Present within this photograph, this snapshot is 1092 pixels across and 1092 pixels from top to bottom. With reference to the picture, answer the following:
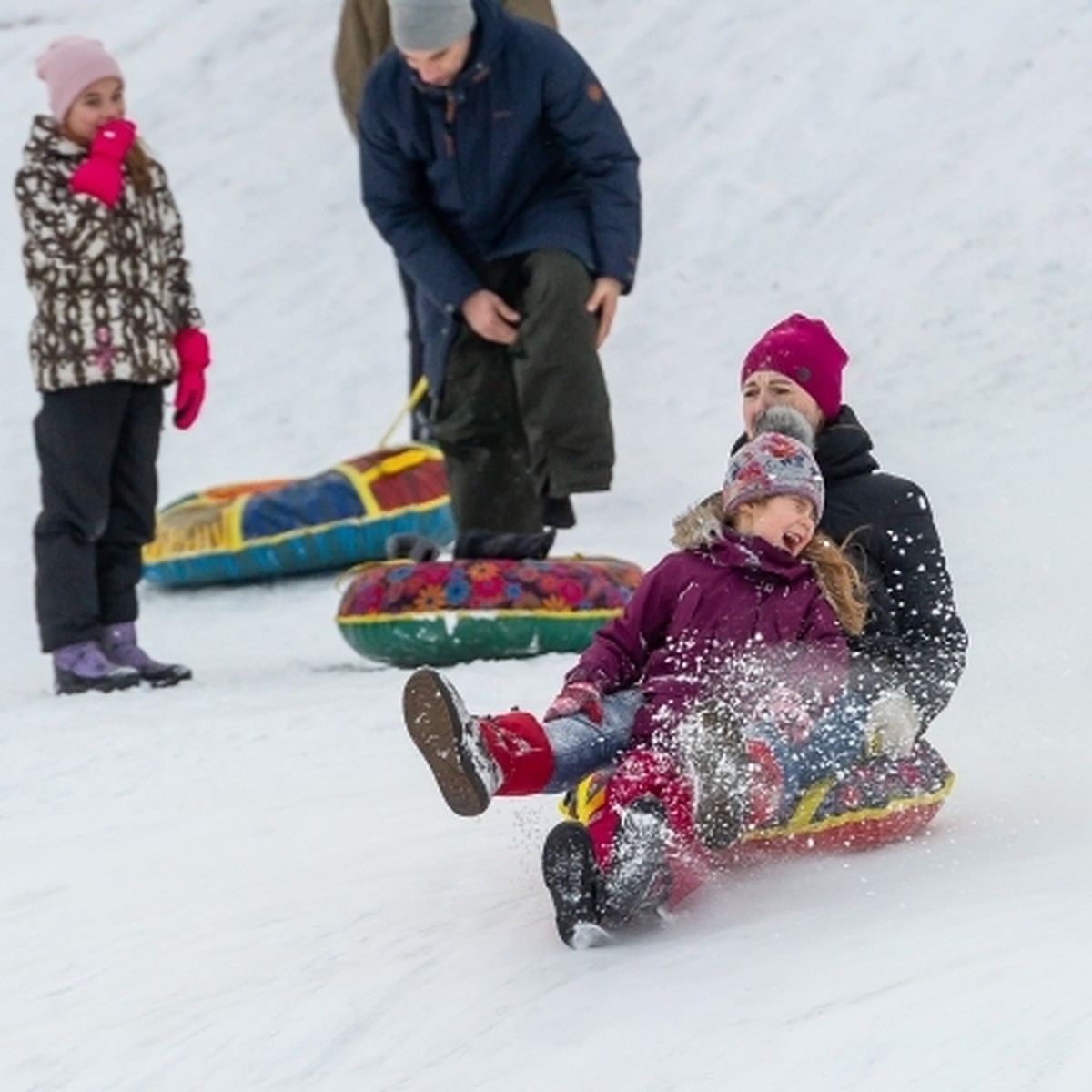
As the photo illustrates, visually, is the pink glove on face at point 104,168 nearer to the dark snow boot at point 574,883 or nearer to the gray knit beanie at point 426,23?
the gray knit beanie at point 426,23

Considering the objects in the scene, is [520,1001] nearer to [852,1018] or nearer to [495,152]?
[852,1018]

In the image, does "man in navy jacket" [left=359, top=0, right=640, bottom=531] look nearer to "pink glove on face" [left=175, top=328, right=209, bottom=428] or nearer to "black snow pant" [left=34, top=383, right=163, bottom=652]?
"pink glove on face" [left=175, top=328, right=209, bottom=428]

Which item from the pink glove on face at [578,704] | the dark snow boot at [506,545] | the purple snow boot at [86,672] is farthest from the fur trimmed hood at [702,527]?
the purple snow boot at [86,672]

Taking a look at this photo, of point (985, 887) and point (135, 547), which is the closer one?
point (985, 887)

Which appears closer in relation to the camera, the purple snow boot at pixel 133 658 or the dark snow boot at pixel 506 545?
the purple snow boot at pixel 133 658

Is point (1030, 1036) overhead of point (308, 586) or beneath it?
overhead

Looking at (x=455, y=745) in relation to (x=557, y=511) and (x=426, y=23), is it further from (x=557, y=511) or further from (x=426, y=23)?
(x=557, y=511)

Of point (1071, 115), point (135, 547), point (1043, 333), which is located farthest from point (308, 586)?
point (1071, 115)

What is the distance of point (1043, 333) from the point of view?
10.3 meters

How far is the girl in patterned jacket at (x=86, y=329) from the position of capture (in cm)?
685

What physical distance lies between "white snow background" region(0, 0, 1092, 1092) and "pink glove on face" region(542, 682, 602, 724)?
30 centimetres

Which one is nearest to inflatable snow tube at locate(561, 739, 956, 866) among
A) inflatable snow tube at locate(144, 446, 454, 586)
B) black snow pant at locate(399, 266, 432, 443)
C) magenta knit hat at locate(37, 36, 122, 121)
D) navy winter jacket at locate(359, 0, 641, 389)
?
navy winter jacket at locate(359, 0, 641, 389)

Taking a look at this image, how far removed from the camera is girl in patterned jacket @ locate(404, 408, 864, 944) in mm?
3785

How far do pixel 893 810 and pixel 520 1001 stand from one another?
0.85m
